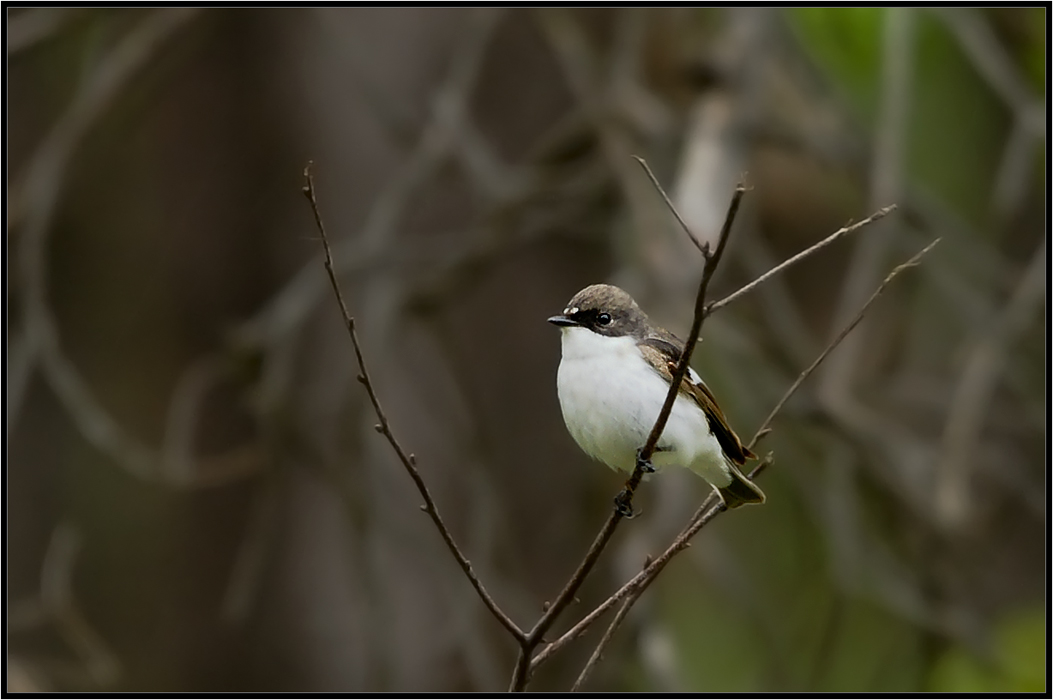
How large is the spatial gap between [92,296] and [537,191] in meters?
3.35

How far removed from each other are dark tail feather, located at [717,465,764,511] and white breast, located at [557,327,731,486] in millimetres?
29

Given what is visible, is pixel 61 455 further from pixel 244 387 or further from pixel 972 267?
pixel 972 267

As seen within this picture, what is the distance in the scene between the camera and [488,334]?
7.40m

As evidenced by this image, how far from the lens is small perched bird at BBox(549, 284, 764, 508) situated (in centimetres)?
346

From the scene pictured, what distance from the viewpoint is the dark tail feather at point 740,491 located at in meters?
3.48

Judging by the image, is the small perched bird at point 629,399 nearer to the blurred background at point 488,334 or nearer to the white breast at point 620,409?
the white breast at point 620,409

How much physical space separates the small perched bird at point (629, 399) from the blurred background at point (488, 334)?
0.98 metres

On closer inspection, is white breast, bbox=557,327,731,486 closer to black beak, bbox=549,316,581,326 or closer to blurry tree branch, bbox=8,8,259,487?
black beak, bbox=549,316,581,326

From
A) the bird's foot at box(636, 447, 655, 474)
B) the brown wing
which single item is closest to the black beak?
the brown wing

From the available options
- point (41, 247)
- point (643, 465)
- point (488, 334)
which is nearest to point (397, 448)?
point (643, 465)

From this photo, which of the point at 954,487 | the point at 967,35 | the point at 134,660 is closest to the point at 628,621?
the point at 954,487

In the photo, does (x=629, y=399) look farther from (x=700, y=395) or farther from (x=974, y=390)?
(x=974, y=390)

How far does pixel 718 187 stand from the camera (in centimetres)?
527

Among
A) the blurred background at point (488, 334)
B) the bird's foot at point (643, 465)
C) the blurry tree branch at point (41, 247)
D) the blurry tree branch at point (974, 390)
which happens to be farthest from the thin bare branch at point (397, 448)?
the blurry tree branch at point (41, 247)
